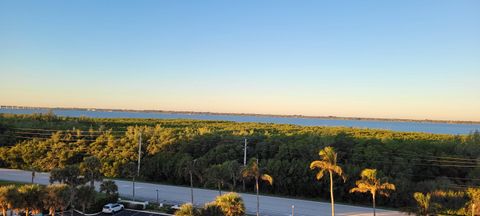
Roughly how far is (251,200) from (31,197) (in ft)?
65.6

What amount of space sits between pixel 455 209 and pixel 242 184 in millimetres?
20992

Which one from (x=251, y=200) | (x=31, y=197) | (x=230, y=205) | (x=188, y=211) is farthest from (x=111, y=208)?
(x=188, y=211)

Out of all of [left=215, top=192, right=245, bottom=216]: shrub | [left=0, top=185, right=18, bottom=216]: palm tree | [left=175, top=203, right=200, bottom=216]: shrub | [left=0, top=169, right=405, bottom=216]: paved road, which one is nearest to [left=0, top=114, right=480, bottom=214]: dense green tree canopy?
[left=0, top=169, right=405, bottom=216]: paved road

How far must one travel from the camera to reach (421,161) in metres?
43.9

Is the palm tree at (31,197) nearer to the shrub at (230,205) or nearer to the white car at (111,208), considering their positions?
the white car at (111,208)

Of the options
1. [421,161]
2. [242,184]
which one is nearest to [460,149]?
[421,161]

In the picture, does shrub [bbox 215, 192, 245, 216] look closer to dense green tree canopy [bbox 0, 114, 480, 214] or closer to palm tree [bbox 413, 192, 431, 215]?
palm tree [bbox 413, 192, 431, 215]

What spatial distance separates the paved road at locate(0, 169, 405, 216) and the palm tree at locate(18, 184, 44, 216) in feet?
45.8

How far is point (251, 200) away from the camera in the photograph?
39.2 m

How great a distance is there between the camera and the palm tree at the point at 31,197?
25166 mm

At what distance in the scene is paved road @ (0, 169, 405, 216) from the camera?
35.0 m

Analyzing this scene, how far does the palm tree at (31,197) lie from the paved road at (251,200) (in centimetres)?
1397

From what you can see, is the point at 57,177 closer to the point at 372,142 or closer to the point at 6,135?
the point at 372,142

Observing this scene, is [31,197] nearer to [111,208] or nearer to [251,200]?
[111,208]
